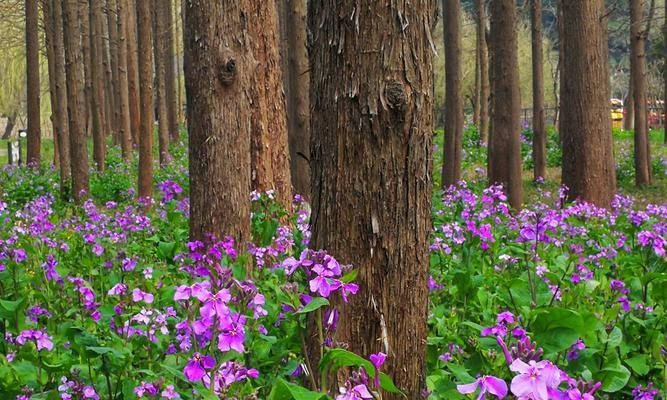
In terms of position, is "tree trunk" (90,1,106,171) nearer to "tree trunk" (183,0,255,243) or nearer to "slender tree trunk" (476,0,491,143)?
"slender tree trunk" (476,0,491,143)

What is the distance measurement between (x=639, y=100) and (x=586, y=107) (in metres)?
6.50

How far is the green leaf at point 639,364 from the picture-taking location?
3273mm

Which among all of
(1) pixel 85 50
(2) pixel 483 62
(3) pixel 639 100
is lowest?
(3) pixel 639 100

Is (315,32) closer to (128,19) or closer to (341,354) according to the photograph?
(341,354)

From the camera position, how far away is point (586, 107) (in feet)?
31.9

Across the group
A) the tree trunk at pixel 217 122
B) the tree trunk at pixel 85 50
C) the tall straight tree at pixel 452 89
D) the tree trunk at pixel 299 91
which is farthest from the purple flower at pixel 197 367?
the tall straight tree at pixel 452 89

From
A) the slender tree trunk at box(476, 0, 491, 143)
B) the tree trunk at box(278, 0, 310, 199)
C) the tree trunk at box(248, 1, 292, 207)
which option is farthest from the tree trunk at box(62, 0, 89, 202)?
the slender tree trunk at box(476, 0, 491, 143)

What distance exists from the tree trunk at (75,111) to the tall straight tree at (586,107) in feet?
22.5

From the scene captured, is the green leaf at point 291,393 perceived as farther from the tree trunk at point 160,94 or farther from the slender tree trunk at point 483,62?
the slender tree trunk at point 483,62

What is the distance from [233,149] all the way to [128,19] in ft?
47.6

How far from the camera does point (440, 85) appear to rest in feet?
147

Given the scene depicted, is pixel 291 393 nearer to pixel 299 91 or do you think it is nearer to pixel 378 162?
pixel 378 162

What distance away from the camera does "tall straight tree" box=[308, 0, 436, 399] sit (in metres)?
2.76

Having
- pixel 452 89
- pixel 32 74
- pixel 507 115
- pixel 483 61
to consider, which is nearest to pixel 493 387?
pixel 507 115
